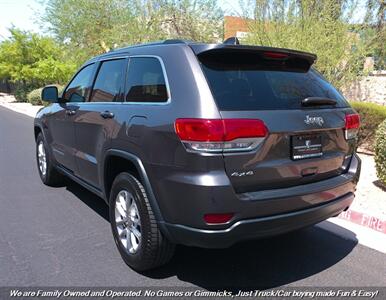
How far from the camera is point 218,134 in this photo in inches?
114

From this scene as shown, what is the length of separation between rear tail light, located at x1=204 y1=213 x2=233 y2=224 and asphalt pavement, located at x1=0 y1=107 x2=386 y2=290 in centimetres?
73

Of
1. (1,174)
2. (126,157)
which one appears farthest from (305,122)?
(1,174)

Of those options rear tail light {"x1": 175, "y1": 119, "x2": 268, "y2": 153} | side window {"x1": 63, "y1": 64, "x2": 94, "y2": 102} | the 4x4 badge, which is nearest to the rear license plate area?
the 4x4 badge

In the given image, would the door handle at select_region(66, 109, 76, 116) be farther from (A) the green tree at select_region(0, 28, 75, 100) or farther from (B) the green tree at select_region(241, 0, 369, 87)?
(A) the green tree at select_region(0, 28, 75, 100)

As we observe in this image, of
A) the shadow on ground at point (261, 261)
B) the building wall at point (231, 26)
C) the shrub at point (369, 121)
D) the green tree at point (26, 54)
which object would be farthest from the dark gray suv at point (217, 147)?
the green tree at point (26, 54)

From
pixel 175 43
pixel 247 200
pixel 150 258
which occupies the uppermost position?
pixel 175 43

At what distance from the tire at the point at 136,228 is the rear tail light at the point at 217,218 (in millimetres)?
531

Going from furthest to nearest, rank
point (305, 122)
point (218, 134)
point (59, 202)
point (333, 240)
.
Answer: point (59, 202)
point (333, 240)
point (305, 122)
point (218, 134)

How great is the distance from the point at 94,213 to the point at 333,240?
8.87ft

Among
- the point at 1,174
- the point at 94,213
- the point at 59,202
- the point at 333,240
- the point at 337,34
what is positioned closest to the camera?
the point at 333,240

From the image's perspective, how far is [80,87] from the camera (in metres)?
5.07

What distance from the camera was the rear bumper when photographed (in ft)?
9.77

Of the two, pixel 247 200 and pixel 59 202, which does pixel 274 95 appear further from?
pixel 59 202

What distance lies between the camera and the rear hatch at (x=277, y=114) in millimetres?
3021
